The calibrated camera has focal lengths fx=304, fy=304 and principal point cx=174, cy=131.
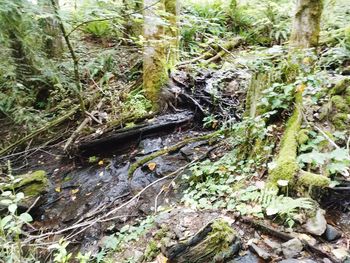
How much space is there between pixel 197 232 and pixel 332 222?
1073 millimetres

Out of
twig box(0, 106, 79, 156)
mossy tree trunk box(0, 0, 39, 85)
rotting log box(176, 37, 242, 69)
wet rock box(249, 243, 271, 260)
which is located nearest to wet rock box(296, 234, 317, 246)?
wet rock box(249, 243, 271, 260)

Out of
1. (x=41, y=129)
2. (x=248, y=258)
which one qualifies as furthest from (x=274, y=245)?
(x=41, y=129)

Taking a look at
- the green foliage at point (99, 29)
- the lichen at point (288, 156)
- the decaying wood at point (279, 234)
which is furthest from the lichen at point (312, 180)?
Result: the green foliage at point (99, 29)

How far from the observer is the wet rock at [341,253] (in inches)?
81.8

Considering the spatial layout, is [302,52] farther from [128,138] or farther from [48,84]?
[48,84]

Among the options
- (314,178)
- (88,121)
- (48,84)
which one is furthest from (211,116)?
(48,84)

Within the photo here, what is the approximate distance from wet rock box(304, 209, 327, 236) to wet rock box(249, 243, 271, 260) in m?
0.37

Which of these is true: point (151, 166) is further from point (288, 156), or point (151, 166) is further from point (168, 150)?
point (288, 156)

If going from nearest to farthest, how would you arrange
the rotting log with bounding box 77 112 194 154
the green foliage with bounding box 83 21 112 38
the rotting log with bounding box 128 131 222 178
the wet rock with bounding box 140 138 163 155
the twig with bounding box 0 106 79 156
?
1. the rotting log with bounding box 128 131 222 178
2. the wet rock with bounding box 140 138 163 155
3. the rotting log with bounding box 77 112 194 154
4. the twig with bounding box 0 106 79 156
5. the green foliage with bounding box 83 21 112 38

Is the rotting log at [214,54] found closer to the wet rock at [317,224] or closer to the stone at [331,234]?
the wet rock at [317,224]

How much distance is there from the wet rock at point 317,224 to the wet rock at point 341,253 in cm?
15

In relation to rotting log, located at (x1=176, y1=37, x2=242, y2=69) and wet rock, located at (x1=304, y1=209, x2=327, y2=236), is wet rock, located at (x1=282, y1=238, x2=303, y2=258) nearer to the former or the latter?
wet rock, located at (x1=304, y1=209, x2=327, y2=236)

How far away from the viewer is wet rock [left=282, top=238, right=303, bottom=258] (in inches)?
85.7

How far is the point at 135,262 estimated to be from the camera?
2.77 metres
